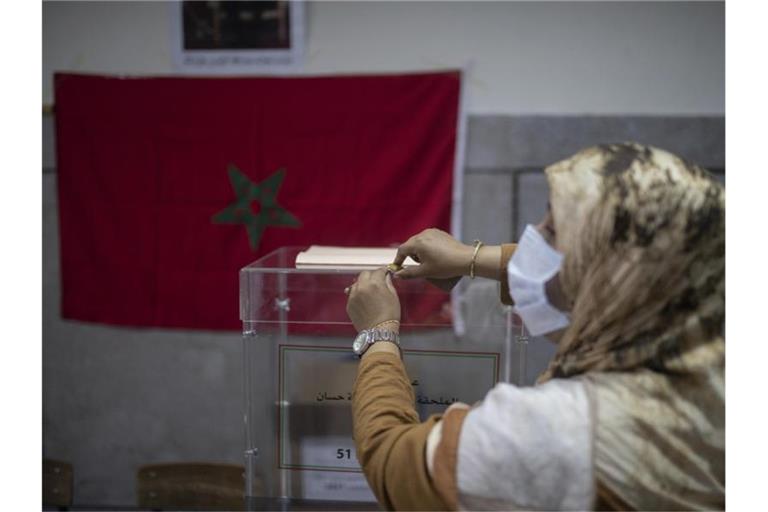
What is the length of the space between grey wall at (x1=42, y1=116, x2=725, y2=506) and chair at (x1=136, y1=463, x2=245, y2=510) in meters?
0.48

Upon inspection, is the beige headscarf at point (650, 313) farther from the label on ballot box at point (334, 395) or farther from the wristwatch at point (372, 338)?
the label on ballot box at point (334, 395)

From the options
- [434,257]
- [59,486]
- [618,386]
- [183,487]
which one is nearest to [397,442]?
[618,386]

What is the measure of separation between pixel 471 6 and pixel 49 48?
1.62 metres

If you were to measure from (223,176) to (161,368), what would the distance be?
0.82 metres

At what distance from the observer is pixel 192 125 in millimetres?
2660

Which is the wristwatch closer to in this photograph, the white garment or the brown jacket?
the brown jacket

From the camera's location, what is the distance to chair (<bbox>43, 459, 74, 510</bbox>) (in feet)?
8.07

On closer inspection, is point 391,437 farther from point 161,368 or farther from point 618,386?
point 161,368

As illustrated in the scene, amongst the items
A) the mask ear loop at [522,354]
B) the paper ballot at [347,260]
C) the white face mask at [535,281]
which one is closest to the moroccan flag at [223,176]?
the paper ballot at [347,260]

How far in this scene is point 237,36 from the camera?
2.61m

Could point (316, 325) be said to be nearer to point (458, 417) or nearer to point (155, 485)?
point (458, 417)

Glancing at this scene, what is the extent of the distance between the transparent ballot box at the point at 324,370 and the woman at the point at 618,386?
1.29 ft

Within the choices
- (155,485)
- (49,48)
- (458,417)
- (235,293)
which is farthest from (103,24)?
(458,417)

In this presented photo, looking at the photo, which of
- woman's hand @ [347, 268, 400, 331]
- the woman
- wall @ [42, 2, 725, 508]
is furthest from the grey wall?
the woman
